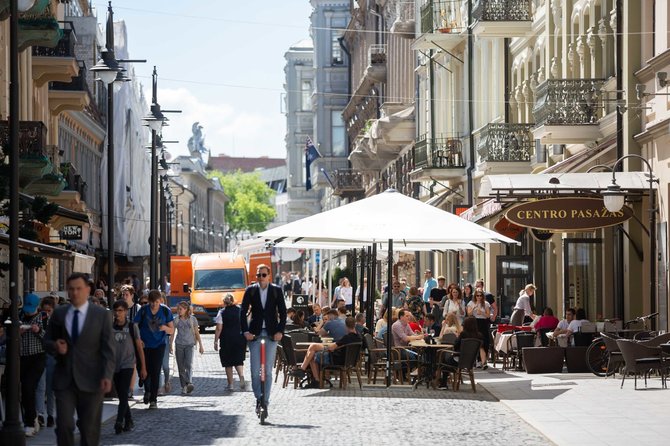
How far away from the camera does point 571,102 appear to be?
31875mm

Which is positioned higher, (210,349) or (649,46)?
(649,46)

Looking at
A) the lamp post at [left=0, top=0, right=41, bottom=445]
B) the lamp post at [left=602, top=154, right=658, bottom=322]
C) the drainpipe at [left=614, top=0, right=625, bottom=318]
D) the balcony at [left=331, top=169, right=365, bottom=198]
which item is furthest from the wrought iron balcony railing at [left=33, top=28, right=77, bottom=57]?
the balcony at [left=331, top=169, right=365, bottom=198]

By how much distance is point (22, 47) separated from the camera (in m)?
30.7

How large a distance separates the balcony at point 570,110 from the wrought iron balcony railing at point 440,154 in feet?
45.4

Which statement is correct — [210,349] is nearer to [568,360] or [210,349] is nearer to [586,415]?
[568,360]

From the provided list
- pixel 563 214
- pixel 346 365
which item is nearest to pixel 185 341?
pixel 346 365

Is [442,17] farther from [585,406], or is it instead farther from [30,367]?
[30,367]

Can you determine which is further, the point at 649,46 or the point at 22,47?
the point at 22,47

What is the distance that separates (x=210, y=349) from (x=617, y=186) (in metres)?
15.7

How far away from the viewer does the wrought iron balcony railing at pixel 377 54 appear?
7006 cm

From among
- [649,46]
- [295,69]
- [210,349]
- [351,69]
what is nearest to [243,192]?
[295,69]

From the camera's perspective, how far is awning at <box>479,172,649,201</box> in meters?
27.8

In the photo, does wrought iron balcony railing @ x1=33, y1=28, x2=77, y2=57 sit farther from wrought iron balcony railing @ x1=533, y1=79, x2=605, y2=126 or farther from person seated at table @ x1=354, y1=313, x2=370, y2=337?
person seated at table @ x1=354, y1=313, x2=370, y2=337

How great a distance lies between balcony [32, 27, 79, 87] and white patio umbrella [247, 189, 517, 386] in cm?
1355
